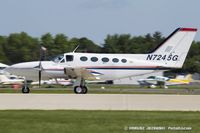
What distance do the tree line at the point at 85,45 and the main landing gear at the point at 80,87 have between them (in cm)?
8503

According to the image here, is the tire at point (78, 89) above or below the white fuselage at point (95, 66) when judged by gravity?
below

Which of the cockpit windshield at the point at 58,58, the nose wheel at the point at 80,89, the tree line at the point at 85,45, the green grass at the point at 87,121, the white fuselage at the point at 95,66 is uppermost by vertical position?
the tree line at the point at 85,45

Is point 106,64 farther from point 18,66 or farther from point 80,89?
point 18,66

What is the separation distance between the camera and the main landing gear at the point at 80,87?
113ft

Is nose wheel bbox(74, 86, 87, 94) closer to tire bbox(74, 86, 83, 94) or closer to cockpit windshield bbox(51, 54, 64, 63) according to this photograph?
tire bbox(74, 86, 83, 94)

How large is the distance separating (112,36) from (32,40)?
86.3ft

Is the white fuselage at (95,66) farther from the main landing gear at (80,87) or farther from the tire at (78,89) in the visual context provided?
the tire at (78,89)

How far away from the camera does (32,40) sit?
14150 centimetres

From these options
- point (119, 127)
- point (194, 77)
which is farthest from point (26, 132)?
point (194, 77)

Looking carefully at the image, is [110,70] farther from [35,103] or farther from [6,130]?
[6,130]

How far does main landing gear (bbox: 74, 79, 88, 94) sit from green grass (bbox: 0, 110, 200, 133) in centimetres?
1648

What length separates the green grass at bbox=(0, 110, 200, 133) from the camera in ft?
43.5

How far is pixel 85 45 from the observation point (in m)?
154

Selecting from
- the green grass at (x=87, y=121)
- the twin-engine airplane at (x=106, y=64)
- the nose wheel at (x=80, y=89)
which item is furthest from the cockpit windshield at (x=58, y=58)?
the green grass at (x=87, y=121)
